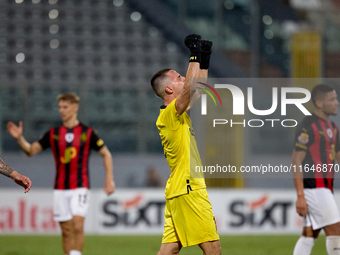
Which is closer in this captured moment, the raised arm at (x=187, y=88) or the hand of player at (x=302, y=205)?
the raised arm at (x=187, y=88)

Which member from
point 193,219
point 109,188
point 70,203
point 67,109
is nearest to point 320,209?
point 193,219

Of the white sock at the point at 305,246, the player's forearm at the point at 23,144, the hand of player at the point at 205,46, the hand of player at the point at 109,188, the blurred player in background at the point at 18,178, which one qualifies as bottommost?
the white sock at the point at 305,246

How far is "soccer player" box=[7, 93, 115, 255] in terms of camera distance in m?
5.93

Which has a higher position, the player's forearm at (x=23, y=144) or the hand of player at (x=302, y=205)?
the player's forearm at (x=23, y=144)

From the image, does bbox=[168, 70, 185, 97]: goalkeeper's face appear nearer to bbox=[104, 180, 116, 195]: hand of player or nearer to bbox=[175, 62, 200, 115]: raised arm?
bbox=[175, 62, 200, 115]: raised arm

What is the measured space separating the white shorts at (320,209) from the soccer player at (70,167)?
8.03 ft

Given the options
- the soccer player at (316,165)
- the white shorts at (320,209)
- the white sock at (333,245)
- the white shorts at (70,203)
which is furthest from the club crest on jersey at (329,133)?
the white shorts at (70,203)

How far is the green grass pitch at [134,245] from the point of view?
749cm

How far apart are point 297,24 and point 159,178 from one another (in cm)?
715

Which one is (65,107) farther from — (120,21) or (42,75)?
(120,21)

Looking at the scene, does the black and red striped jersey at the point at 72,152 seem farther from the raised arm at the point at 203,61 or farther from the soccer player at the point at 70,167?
the raised arm at the point at 203,61

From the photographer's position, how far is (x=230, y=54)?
1498 centimetres

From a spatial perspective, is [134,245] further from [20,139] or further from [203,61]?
[203,61]

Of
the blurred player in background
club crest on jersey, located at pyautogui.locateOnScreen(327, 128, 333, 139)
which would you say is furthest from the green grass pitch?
the blurred player in background
